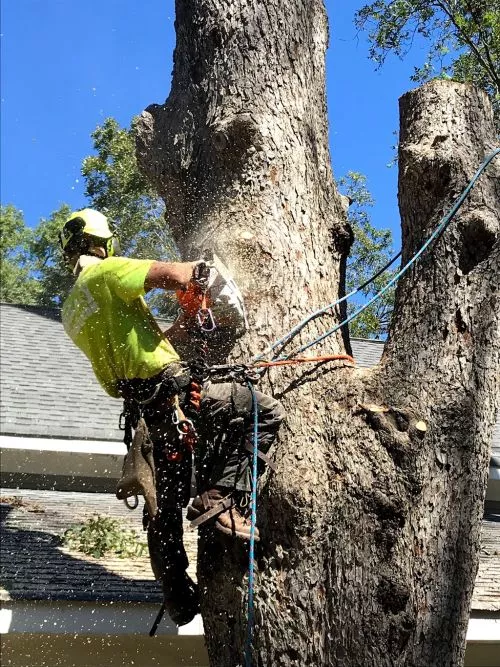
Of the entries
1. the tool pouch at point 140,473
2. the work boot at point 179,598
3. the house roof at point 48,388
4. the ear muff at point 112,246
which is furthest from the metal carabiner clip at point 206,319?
the house roof at point 48,388

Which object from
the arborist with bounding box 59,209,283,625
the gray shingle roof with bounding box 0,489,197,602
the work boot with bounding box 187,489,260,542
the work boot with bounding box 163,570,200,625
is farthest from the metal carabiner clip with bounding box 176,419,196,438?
the gray shingle roof with bounding box 0,489,197,602

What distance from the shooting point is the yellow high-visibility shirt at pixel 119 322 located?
11.8 feet

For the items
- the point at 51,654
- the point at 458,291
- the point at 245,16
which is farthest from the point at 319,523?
the point at 51,654

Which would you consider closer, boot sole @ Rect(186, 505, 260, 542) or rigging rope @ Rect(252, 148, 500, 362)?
boot sole @ Rect(186, 505, 260, 542)

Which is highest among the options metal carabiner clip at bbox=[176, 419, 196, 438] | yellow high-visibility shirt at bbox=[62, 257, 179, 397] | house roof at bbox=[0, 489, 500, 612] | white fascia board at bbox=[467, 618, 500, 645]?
yellow high-visibility shirt at bbox=[62, 257, 179, 397]

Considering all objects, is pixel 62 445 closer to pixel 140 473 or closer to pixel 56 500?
pixel 56 500

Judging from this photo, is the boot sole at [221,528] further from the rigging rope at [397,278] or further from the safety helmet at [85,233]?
the safety helmet at [85,233]

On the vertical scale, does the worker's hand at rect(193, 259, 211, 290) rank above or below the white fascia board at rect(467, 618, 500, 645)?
above

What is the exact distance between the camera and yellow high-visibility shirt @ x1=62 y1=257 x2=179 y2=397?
3582 millimetres

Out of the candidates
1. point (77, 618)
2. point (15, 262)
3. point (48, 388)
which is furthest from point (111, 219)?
point (15, 262)

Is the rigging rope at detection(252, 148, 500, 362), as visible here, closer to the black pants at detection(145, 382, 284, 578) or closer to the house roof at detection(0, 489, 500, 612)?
the black pants at detection(145, 382, 284, 578)

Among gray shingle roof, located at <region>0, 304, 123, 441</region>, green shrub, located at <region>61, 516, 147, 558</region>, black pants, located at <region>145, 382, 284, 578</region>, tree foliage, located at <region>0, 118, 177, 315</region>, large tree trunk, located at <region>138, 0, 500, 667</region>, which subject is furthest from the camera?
tree foliage, located at <region>0, 118, 177, 315</region>

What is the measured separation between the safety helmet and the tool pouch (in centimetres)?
111

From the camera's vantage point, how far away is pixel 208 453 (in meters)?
3.47
